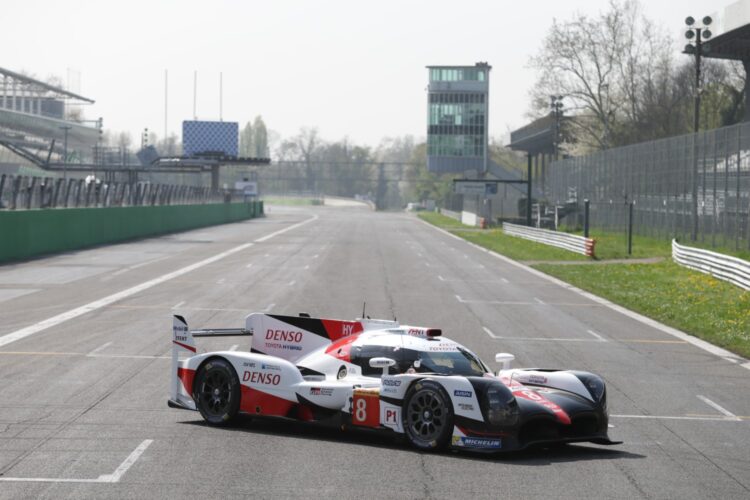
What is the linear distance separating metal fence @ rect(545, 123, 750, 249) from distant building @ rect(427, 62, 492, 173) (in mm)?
72788

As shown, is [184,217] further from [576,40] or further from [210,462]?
[210,462]

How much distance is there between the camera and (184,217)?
79.8m

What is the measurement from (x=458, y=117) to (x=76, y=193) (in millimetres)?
106854

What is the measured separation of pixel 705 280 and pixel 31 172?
264ft

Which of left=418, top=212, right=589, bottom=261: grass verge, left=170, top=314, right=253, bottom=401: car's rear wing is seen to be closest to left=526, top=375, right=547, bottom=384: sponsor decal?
left=170, top=314, right=253, bottom=401: car's rear wing

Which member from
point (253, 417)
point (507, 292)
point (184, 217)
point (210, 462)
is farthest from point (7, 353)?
point (184, 217)

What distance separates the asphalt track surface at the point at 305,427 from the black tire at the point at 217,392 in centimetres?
23

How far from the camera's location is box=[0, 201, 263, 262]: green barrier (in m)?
44.4

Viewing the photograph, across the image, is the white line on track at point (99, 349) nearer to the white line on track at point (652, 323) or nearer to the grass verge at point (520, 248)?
the white line on track at point (652, 323)

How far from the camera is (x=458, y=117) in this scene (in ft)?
511

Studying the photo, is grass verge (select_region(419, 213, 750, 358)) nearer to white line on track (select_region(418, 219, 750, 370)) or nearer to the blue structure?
white line on track (select_region(418, 219, 750, 370))

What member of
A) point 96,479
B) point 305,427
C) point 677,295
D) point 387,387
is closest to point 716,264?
point 677,295

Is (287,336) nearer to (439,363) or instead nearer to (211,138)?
(439,363)

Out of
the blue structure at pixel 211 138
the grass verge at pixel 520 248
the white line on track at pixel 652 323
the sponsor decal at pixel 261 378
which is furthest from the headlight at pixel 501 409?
the blue structure at pixel 211 138
